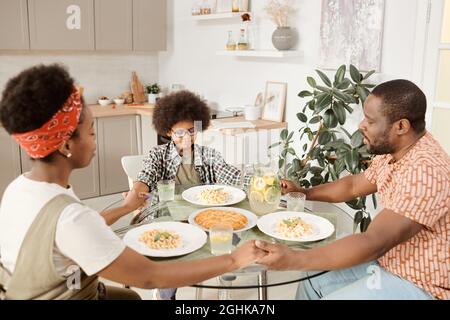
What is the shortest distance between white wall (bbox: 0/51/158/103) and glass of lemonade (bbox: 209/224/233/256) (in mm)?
3481

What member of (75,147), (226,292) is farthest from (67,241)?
(226,292)

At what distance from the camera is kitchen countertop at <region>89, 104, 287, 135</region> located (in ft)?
11.7

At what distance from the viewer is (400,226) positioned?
5.06 feet

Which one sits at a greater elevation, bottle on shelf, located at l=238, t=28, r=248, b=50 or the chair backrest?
bottle on shelf, located at l=238, t=28, r=248, b=50

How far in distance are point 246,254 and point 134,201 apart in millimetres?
776

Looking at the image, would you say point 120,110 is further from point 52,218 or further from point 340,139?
point 52,218

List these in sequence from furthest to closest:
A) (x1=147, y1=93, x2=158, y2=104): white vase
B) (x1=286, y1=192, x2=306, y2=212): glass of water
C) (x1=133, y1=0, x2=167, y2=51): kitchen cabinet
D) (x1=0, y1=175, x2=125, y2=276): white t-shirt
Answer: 1. (x1=147, y1=93, x2=158, y2=104): white vase
2. (x1=133, y1=0, x2=167, y2=51): kitchen cabinet
3. (x1=286, y1=192, x2=306, y2=212): glass of water
4. (x1=0, y1=175, x2=125, y2=276): white t-shirt

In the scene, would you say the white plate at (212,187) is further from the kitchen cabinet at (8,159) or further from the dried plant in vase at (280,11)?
the kitchen cabinet at (8,159)

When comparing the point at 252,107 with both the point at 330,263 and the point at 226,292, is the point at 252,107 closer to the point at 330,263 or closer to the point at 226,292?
the point at 226,292

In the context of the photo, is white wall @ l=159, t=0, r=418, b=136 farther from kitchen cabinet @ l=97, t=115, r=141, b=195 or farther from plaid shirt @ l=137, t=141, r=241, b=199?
plaid shirt @ l=137, t=141, r=241, b=199

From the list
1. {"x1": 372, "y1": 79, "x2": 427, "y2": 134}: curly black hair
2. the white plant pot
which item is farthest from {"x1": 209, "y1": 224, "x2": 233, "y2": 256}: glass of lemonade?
the white plant pot

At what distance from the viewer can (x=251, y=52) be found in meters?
3.73
